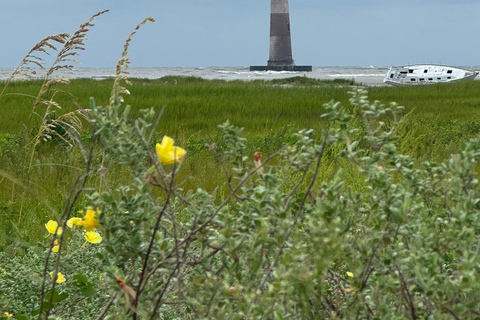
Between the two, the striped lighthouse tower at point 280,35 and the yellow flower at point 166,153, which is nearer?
the yellow flower at point 166,153

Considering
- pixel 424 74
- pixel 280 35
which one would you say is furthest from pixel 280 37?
pixel 424 74

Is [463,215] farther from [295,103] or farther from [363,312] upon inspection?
[295,103]

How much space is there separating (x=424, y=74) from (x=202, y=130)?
29.5 meters

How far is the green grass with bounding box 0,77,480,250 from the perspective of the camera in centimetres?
407

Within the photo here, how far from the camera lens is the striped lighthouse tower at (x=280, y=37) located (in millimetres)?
51531

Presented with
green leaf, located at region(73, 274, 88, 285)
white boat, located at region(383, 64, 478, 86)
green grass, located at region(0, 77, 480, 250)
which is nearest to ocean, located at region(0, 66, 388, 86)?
white boat, located at region(383, 64, 478, 86)

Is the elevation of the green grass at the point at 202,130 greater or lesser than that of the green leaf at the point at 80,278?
lesser

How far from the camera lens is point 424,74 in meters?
36.9

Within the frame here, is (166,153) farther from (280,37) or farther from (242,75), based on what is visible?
(242,75)

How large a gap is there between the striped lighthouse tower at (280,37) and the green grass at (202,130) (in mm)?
33278

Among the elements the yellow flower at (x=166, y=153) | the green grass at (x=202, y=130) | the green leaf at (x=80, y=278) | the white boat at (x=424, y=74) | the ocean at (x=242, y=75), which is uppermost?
the yellow flower at (x=166, y=153)

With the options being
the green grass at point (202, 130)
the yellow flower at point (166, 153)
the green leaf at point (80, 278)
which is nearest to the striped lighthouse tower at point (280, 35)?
the green grass at point (202, 130)

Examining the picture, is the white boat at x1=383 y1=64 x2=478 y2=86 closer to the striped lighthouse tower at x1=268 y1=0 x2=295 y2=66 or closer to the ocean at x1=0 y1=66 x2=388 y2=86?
A: the ocean at x1=0 y1=66 x2=388 y2=86

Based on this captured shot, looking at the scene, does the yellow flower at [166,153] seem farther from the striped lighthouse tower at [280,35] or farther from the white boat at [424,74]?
the striped lighthouse tower at [280,35]
